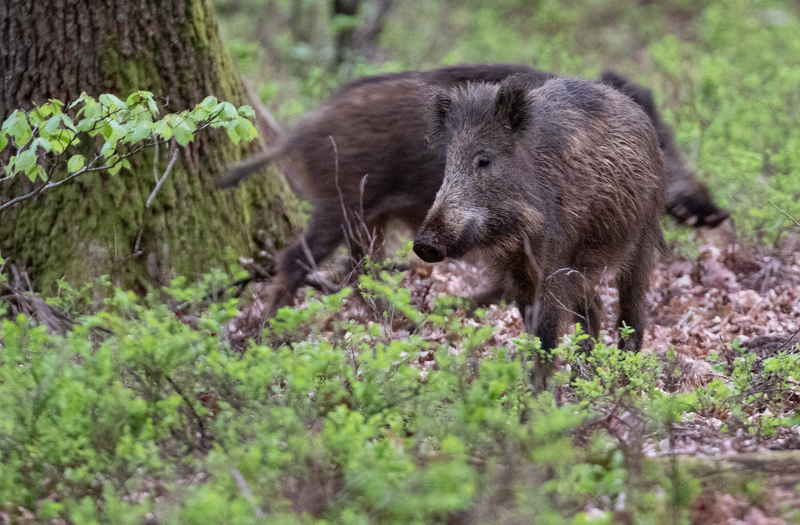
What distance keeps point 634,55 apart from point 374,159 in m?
10.2

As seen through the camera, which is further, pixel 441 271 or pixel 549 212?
pixel 441 271

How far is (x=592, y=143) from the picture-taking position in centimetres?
399

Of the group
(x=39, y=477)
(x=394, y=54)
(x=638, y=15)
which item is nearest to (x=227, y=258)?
(x=39, y=477)

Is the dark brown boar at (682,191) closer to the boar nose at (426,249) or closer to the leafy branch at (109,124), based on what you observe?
the boar nose at (426,249)

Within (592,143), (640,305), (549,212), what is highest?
(592,143)

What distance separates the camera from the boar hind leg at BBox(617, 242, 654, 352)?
4.29 metres

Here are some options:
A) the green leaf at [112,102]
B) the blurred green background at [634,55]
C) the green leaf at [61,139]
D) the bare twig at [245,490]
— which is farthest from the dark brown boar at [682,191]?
the bare twig at [245,490]

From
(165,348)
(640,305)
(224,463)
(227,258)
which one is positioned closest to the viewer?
(224,463)

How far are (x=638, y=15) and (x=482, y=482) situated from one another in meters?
15.2

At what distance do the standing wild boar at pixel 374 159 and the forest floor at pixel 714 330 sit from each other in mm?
456

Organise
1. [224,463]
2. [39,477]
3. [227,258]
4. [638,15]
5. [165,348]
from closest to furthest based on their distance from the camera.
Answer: [224,463]
[39,477]
[165,348]
[227,258]
[638,15]

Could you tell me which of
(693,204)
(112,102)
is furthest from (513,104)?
(112,102)

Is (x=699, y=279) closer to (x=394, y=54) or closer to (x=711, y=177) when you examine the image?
(x=711, y=177)

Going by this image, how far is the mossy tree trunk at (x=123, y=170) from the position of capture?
14.4 ft
